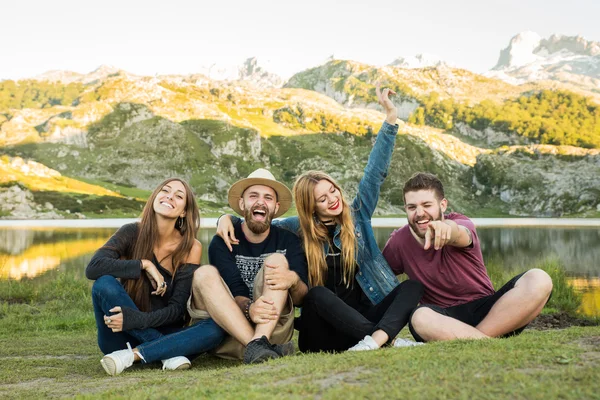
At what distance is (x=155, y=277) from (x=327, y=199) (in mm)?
2425

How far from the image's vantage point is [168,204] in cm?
706

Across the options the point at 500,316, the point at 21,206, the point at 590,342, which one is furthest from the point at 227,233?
the point at 21,206

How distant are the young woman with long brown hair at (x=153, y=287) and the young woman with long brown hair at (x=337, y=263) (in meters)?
0.73

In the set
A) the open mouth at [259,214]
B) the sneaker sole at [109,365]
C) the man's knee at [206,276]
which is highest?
the open mouth at [259,214]

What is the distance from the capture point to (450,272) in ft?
21.3

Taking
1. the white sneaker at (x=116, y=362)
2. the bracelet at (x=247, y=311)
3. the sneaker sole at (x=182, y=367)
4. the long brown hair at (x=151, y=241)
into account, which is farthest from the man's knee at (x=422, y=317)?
the white sneaker at (x=116, y=362)

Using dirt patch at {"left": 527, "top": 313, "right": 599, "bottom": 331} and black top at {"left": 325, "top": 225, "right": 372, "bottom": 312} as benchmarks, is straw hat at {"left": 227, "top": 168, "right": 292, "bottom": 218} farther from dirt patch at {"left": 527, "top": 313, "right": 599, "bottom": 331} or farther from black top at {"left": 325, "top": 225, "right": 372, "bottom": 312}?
dirt patch at {"left": 527, "top": 313, "right": 599, "bottom": 331}

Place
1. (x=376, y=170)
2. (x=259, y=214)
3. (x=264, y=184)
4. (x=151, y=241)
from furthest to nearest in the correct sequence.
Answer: (x=376, y=170), (x=264, y=184), (x=151, y=241), (x=259, y=214)

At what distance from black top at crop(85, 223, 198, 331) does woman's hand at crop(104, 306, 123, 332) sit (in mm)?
47

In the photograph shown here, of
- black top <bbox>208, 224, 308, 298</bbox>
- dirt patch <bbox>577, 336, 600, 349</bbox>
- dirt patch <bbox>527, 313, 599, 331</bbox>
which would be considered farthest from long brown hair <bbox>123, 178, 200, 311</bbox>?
dirt patch <bbox>527, 313, 599, 331</bbox>

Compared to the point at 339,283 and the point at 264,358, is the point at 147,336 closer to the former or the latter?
the point at 264,358

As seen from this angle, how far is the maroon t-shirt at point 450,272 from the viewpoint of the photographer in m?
6.48

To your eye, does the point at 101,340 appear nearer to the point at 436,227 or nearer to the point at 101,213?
the point at 436,227

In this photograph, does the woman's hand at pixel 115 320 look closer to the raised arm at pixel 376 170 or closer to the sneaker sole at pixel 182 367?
the sneaker sole at pixel 182 367
